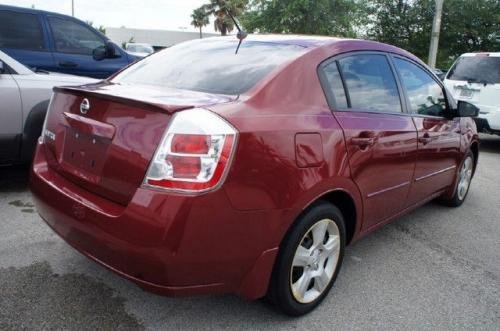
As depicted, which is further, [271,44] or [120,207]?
[271,44]

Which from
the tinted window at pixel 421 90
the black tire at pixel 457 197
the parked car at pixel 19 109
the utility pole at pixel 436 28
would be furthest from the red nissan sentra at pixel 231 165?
the utility pole at pixel 436 28

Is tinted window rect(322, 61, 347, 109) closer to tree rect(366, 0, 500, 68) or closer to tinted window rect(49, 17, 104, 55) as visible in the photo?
tinted window rect(49, 17, 104, 55)

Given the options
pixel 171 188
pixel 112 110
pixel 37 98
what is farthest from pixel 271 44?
pixel 37 98

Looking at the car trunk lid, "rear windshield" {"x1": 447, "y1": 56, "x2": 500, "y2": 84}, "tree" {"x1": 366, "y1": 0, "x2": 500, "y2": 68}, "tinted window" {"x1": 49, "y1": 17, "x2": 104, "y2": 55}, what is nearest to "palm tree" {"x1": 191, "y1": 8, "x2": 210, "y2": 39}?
"tree" {"x1": 366, "y1": 0, "x2": 500, "y2": 68}

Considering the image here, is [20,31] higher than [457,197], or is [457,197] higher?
[20,31]

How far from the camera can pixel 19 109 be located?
435 cm

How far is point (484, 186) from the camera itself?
6.26 metres

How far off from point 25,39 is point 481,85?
7662 mm

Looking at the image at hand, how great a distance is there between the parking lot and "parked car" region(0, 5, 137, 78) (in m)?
3.03

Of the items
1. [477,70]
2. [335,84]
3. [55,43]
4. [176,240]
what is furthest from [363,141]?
[477,70]

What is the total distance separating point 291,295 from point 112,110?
1355 millimetres

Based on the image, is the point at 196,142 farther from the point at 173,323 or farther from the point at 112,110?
the point at 173,323

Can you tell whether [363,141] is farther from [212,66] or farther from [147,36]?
[147,36]

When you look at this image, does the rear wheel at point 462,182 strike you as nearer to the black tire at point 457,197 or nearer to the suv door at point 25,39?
the black tire at point 457,197
